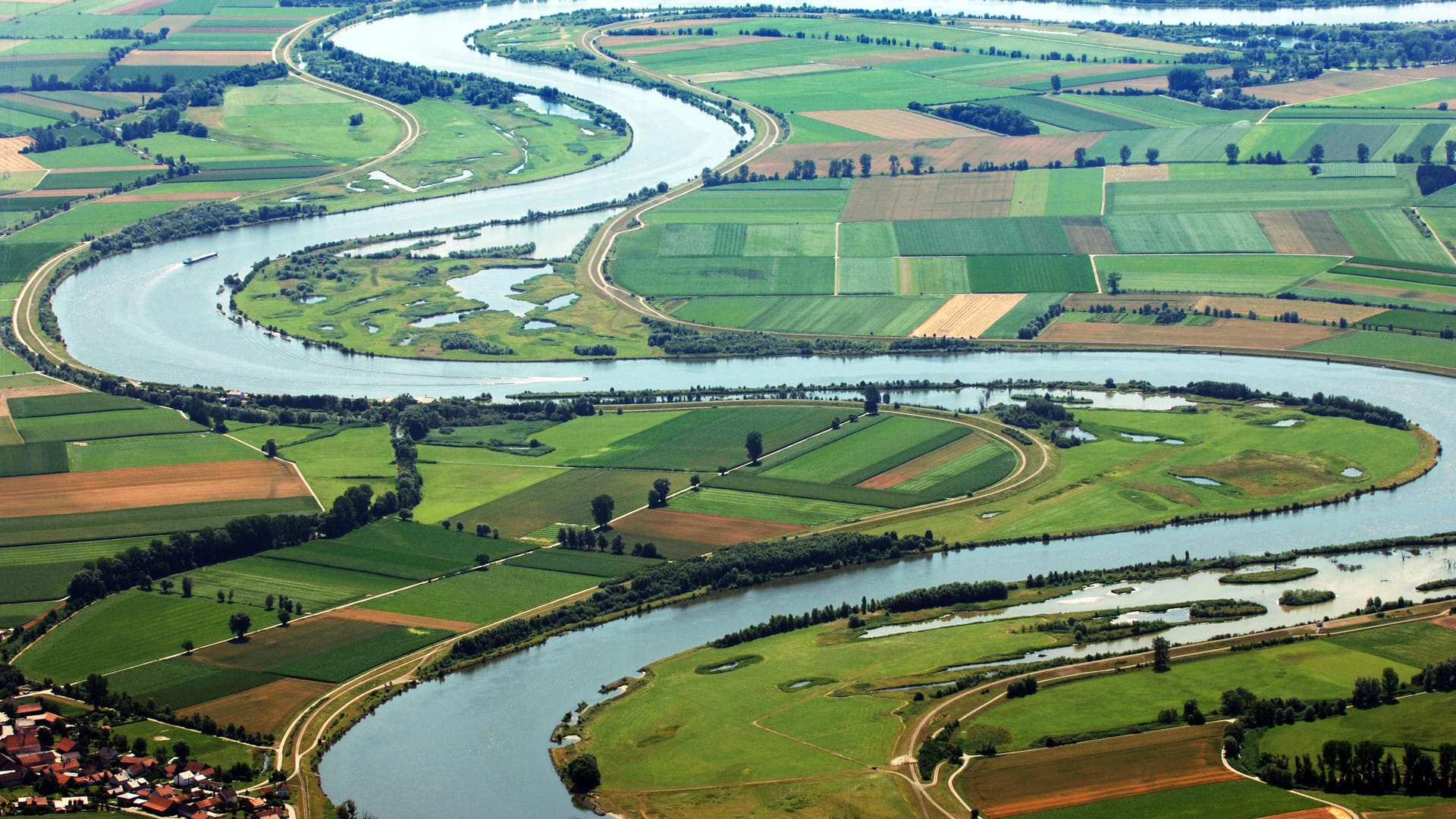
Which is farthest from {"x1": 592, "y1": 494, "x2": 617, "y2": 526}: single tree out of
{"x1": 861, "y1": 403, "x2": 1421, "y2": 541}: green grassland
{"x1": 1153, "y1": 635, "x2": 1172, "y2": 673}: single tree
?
{"x1": 1153, "y1": 635, "x2": 1172, "y2": 673}: single tree

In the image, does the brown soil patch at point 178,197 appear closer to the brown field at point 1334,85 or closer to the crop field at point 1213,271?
the crop field at point 1213,271

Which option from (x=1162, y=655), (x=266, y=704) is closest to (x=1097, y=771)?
(x=1162, y=655)

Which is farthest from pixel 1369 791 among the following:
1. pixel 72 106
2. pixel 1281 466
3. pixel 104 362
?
pixel 72 106

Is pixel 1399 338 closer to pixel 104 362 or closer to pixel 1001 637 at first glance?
pixel 1001 637

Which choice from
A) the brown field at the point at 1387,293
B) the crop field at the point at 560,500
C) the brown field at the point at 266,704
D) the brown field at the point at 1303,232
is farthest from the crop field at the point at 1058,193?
the brown field at the point at 266,704

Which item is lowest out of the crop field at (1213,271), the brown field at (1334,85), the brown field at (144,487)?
the brown field at (144,487)

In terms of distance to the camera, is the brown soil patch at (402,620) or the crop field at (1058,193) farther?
the crop field at (1058,193)
